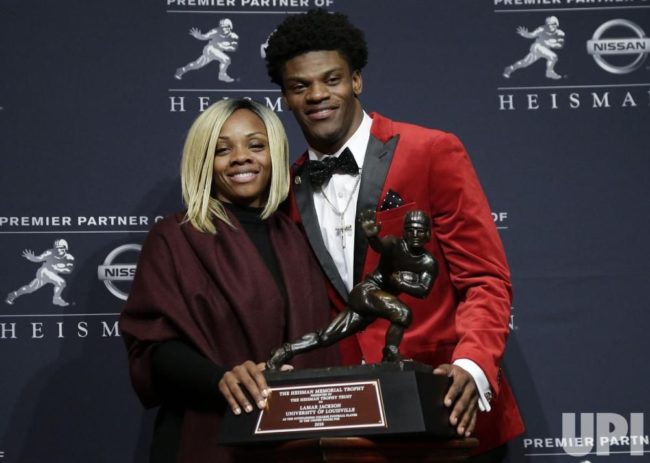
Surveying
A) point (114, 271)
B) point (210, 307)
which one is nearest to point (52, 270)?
point (114, 271)

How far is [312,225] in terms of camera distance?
2654 mm

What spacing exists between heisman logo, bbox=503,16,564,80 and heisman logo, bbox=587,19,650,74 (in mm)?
103

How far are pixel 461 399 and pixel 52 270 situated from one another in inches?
64.5

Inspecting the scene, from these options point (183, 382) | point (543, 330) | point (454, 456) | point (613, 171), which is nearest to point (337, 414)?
point (454, 456)

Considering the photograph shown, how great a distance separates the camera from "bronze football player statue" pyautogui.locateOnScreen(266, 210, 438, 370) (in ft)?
6.92

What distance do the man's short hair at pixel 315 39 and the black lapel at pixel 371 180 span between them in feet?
0.64

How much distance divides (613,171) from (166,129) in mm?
1307

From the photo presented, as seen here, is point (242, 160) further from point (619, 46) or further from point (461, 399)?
point (619, 46)

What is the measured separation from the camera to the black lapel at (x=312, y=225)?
2.60m

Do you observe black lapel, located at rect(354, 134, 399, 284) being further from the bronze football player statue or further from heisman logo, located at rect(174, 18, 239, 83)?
heisman logo, located at rect(174, 18, 239, 83)

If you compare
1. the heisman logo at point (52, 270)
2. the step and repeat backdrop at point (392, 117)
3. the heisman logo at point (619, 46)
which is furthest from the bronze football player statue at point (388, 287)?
the heisman logo at point (619, 46)

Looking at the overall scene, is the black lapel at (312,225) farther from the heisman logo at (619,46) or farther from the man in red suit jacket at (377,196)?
the heisman logo at (619,46)

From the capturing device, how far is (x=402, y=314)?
211 centimetres

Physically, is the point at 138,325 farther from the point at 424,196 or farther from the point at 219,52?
the point at 219,52
